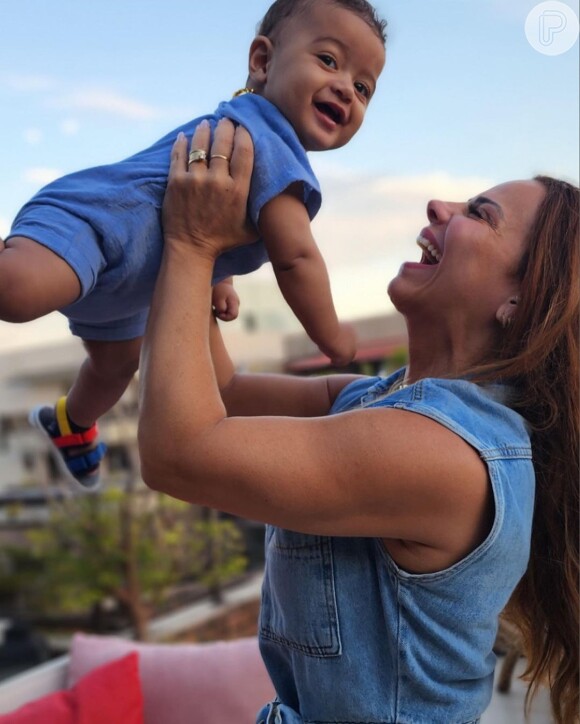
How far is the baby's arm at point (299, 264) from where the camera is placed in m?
0.91

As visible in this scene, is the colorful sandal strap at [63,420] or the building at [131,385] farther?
the building at [131,385]

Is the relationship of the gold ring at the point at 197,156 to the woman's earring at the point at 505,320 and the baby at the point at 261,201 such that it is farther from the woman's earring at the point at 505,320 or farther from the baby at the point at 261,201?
the woman's earring at the point at 505,320

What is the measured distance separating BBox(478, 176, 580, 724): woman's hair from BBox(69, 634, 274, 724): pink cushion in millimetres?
1204

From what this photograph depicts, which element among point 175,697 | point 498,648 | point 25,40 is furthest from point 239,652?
point 25,40

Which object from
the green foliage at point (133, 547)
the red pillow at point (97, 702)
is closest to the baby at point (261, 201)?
the red pillow at point (97, 702)

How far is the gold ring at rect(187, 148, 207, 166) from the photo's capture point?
90 cm

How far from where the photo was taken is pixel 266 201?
0.89 metres

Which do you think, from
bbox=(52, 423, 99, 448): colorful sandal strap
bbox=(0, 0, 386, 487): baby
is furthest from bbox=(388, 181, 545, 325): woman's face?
bbox=(52, 423, 99, 448): colorful sandal strap

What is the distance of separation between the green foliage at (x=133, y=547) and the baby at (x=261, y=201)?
3.18 metres

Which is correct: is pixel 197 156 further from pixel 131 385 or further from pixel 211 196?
pixel 131 385

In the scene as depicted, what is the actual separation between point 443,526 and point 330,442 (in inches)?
6.1

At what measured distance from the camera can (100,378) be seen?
3.88ft

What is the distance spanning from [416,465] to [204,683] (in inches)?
62.3

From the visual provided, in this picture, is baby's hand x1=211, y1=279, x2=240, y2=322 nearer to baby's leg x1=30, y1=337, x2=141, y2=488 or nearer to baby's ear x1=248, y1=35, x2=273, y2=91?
baby's leg x1=30, y1=337, x2=141, y2=488
